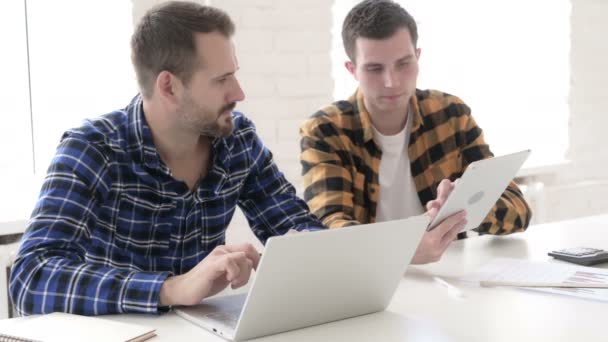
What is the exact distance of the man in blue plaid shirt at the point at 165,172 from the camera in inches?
61.0

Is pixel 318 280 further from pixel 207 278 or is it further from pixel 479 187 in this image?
pixel 479 187

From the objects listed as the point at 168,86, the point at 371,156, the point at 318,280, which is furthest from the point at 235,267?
the point at 371,156

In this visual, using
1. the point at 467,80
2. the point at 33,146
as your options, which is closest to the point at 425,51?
the point at 467,80

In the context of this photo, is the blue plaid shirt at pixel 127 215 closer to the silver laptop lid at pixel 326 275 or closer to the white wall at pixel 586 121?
the silver laptop lid at pixel 326 275

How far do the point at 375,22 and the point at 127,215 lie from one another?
868 millimetres

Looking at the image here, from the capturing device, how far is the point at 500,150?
3.85 metres

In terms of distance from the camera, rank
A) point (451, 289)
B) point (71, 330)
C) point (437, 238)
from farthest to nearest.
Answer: point (437, 238) < point (451, 289) < point (71, 330)

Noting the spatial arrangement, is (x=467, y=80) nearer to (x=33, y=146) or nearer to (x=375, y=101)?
(x=375, y=101)

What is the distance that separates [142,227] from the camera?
1.72 m

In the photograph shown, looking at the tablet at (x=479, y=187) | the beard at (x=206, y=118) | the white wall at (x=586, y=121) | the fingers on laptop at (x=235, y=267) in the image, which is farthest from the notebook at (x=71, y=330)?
the white wall at (x=586, y=121)

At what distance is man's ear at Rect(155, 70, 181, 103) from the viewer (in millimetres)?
1760

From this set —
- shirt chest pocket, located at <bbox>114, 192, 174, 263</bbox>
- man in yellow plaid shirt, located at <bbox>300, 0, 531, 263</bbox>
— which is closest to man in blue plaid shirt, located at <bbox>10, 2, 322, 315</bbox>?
shirt chest pocket, located at <bbox>114, 192, 174, 263</bbox>

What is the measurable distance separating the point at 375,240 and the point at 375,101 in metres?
0.98

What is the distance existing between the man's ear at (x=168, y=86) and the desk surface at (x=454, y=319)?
0.54m
